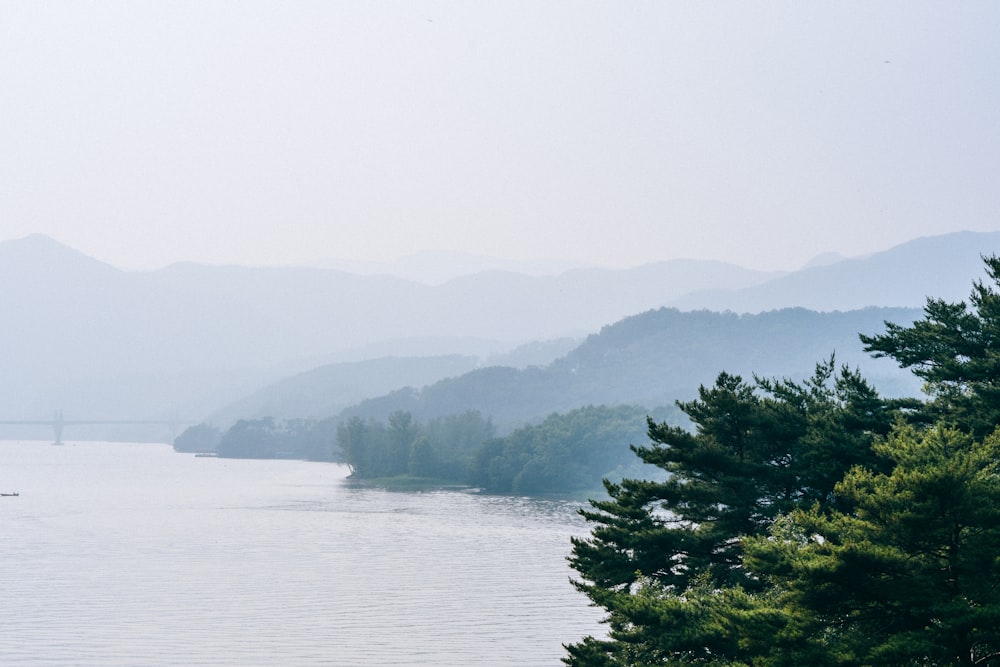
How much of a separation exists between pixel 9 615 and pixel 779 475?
50764mm

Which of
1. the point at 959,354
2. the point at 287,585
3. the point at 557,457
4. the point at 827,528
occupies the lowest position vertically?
the point at 287,585

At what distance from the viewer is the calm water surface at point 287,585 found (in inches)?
2350

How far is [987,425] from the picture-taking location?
31.3 m

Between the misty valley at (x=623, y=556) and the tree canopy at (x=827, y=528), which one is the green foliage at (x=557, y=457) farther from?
the tree canopy at (x=827, y=528)

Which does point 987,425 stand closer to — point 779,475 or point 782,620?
point 779,475

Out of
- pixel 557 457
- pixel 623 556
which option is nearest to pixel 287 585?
pixel 623 556

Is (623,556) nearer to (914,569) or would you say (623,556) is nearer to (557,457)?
(914,569)

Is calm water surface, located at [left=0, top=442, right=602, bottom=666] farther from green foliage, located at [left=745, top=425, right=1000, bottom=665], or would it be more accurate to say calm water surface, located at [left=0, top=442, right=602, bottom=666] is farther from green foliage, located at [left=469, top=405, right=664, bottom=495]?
green foliage, located at [left=469, top=405, right=664, bottom=495]

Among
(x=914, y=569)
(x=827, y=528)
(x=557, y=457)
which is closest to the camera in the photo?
(x=914, y=569)

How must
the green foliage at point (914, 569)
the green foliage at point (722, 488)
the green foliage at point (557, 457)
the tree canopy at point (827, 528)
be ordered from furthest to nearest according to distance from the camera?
the green foliage at point (557, 457), the green foliage at point (722, 488), the tree canopy at point (827, 528), the green foliage at point (914, 569)

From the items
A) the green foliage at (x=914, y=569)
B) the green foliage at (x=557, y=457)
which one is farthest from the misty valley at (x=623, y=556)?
the green foliage at (x=557, y=457)

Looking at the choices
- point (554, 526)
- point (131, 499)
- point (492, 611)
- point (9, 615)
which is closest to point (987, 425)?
point (492, 611)

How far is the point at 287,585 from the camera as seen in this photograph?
263 ft

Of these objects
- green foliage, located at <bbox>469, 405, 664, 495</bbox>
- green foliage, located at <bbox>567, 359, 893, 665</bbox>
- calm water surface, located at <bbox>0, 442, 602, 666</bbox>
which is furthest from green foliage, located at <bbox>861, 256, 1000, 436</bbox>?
green foliage, located at <bbox>469, 405, 664, 495</bbox>
